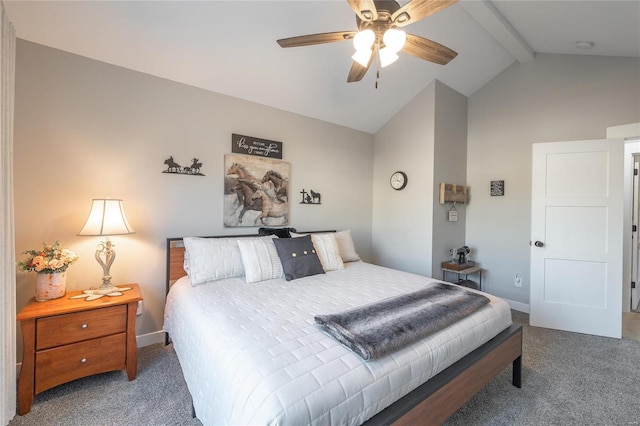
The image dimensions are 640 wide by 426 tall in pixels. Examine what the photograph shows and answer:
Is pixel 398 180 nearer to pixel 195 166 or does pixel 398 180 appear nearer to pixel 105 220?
pixel 195 166

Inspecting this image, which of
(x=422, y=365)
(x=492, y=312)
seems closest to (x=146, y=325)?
(x=422, y=365)

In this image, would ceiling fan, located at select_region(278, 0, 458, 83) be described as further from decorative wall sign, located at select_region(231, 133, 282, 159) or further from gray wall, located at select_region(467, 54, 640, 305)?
gray wall, located at select_region(467, 54, 640, 305)

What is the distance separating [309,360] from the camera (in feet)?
3.84

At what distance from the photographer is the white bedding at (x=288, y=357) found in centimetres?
101

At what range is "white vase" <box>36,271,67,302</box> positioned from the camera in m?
1.90

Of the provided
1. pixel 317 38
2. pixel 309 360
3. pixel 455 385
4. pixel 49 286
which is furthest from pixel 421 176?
pixel 49 286

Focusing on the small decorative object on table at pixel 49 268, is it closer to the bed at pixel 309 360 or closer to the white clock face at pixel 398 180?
the bed at pixel 309 360

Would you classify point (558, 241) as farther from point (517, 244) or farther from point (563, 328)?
point (563, 328)

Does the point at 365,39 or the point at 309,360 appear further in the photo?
the point at 365,39

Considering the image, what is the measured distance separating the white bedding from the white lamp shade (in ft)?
2.23

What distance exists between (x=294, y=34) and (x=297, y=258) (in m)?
2.01

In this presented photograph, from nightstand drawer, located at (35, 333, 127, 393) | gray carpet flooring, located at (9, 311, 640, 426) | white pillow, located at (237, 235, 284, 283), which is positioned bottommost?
gray carpet flooring, located at (9, 311, 640, 426)

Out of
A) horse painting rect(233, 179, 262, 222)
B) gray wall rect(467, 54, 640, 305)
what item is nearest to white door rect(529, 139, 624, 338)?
gray wall rect(467, 54, 640, 305)

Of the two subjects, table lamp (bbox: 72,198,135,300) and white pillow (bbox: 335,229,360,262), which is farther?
white pillow (bbox: 335,229,360,262)
